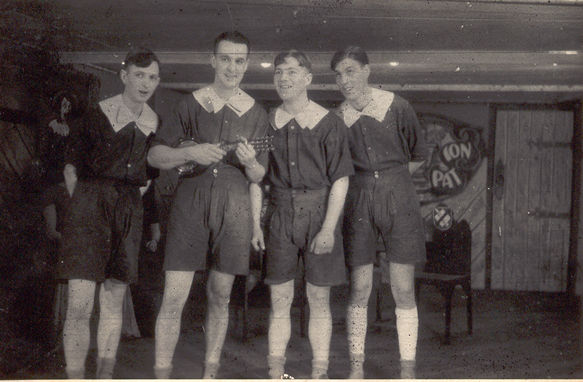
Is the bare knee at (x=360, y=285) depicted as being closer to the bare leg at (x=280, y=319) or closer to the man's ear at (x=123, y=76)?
the bare leg at (x=280, y=319)

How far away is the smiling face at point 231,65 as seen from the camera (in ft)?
8.21

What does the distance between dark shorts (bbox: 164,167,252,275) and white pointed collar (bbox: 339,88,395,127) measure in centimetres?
55

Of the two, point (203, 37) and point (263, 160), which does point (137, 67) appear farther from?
point (263, 160)


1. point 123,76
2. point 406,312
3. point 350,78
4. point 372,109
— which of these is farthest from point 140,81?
point 406,312

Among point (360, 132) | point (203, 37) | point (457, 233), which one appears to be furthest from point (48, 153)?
point (457, 233)

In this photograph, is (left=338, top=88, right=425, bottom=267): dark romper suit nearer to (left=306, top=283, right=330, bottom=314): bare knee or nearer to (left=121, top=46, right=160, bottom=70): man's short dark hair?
(left=306, top=283, right=330, bottom=314): bare knee

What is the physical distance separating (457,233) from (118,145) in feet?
5.33

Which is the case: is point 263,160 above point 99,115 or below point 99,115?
below

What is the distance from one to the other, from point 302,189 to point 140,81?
84cm

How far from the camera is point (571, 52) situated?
2727 mm

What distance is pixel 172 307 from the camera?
95.4 inches

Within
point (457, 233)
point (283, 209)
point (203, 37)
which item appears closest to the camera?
point (283, 209)

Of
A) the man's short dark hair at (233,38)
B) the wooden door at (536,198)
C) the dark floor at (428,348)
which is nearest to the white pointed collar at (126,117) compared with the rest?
the man's short dark hair at (233,38)

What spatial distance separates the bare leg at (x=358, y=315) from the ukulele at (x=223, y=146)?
65 cm
